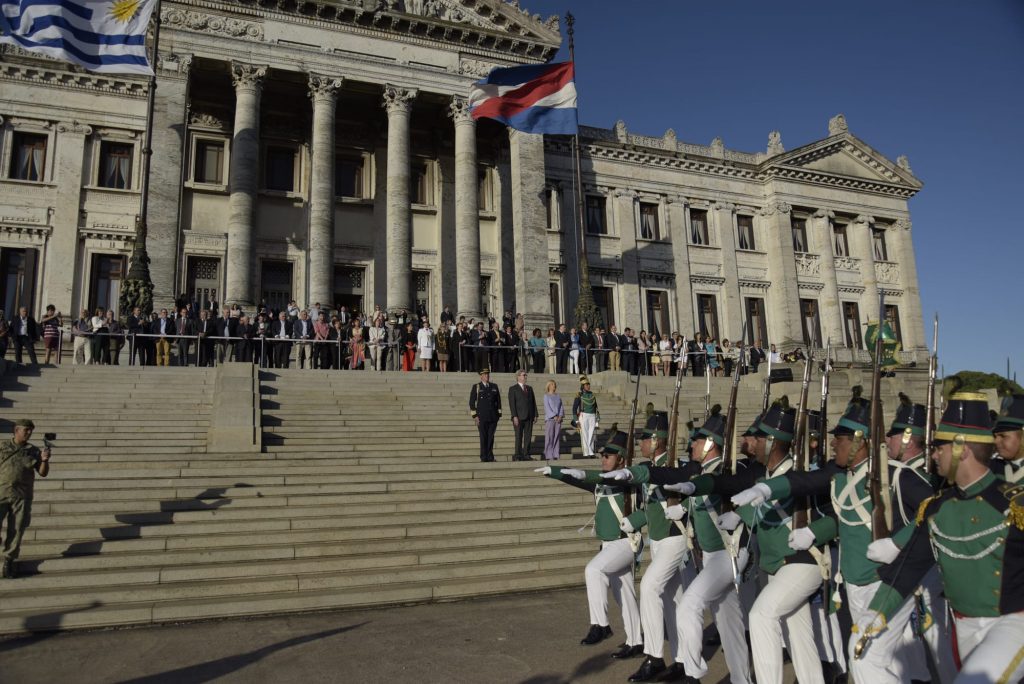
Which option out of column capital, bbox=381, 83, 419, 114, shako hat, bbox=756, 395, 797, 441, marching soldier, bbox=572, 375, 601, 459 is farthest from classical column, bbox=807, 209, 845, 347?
shako hat, bbox=756, 395, 797, 441

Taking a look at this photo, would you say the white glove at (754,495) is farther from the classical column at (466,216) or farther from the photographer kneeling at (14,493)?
the classical column at (466,216)

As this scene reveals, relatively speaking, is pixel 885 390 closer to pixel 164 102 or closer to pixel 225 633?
pixel 225 633

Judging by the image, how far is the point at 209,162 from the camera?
92.3 feet

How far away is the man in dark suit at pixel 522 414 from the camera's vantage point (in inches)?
570

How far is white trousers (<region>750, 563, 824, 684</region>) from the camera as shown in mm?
5238

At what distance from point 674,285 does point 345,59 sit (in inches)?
690

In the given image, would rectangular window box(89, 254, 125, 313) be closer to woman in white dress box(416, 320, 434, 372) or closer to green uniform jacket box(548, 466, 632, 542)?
woman in white dress box(416, 320, 434, 372)

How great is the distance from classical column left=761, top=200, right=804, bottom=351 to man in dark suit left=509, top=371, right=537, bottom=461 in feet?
79.4

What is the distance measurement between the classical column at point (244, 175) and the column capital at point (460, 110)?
6954 millimetres

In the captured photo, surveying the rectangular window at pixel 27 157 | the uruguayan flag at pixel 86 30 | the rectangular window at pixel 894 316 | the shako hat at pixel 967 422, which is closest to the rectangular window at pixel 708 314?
the rectangular window at pixel 894 316

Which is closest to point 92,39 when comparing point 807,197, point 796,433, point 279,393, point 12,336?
point 12,336

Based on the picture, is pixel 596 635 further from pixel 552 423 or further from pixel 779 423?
pixel 552 423

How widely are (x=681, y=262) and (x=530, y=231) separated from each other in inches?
378

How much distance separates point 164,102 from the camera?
971 inches
